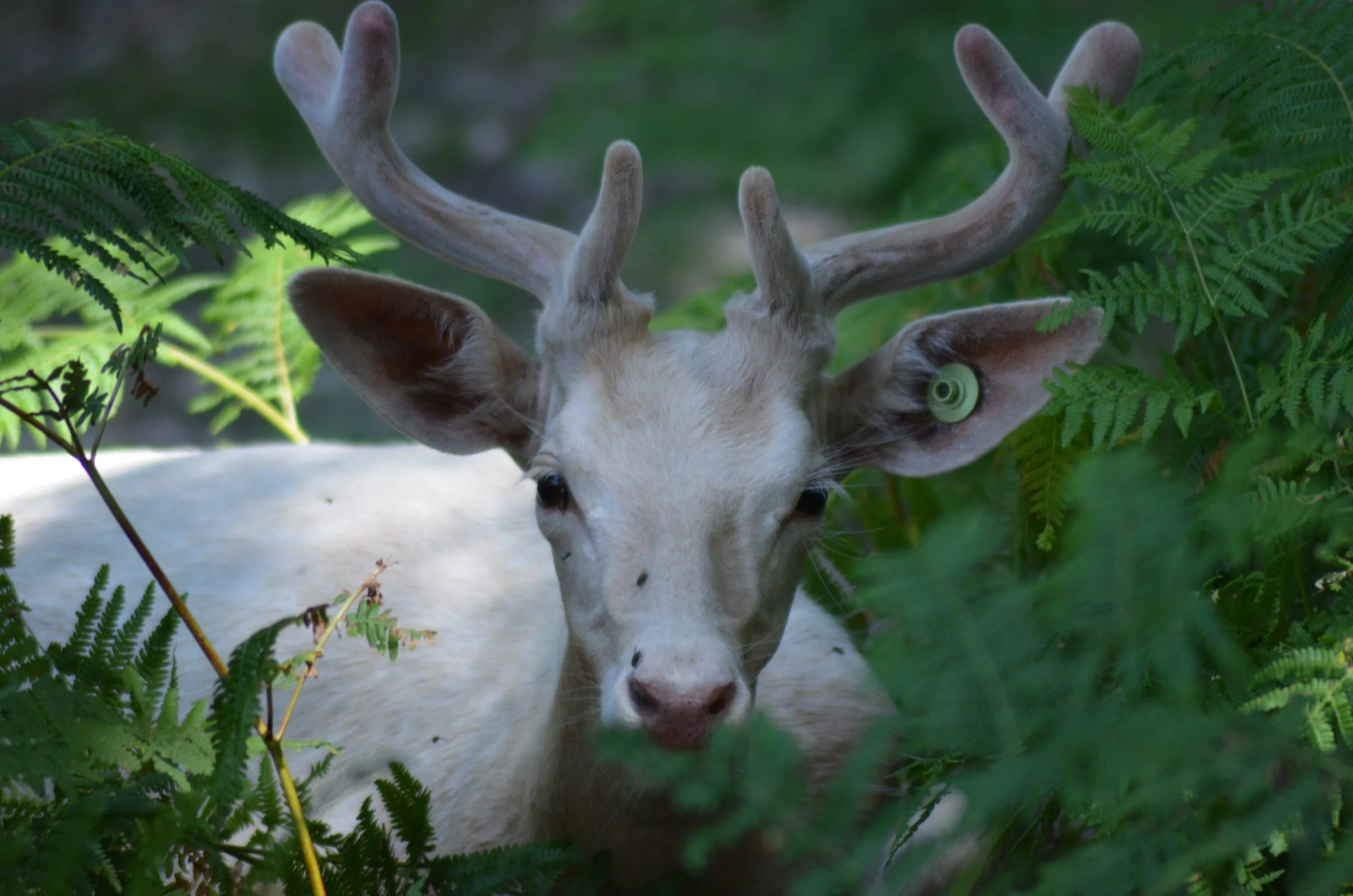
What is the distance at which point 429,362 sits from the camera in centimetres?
336

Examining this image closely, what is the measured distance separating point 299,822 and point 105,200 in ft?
4.74

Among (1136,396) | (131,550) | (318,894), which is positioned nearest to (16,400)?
(131,550)

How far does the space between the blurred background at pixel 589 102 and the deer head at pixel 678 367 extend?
171 centimetres

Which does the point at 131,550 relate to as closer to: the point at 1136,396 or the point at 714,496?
the point at 714,496

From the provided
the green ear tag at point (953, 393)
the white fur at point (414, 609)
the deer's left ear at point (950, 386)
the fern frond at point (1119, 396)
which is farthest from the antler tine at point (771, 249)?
the white fur at point (414, 609)

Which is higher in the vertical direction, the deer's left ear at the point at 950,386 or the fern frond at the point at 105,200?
the fern frond at the point at 105,200

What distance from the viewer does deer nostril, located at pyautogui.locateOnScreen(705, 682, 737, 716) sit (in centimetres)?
244

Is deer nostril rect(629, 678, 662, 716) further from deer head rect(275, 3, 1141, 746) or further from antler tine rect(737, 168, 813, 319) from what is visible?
antler tine rect(737, 168, 813, 319)

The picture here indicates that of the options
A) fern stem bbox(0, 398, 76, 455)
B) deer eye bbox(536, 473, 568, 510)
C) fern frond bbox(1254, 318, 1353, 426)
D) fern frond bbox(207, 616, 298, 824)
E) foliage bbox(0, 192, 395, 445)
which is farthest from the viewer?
foliage bbox(0, 192, 395, 445)

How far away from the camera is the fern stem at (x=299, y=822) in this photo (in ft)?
7.07

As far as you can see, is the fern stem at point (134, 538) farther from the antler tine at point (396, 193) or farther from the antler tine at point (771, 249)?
the antler tine at point (771, 249)

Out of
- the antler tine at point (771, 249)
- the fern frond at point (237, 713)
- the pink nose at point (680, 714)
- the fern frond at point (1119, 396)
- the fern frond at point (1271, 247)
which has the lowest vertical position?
the pink nose at point (680, 714)

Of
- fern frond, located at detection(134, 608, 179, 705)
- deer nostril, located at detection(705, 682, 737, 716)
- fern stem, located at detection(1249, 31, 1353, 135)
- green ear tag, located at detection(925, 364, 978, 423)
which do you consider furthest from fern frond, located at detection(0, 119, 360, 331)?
fern stem, located at detection(1249, 31, 1353, 135)

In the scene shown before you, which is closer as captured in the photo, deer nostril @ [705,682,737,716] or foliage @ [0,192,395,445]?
deer nostril @ [705,682,737,716]
